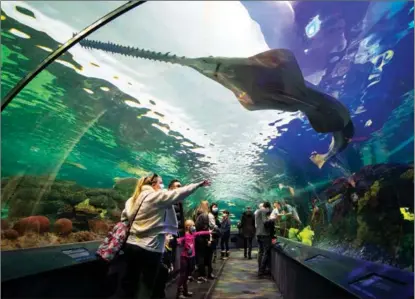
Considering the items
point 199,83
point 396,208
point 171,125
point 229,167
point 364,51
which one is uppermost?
point 364,51

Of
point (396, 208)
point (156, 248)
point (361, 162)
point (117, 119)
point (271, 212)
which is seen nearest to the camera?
point (156, 248)

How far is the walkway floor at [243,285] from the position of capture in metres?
4.07

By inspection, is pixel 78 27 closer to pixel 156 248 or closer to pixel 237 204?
pixel 156 248

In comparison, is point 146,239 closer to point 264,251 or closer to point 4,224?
point 4,224

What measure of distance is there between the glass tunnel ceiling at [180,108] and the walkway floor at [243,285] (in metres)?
1.31

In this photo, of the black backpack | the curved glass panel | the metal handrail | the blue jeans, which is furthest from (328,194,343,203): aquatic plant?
the curved glass panel

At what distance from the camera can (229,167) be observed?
5.08 m

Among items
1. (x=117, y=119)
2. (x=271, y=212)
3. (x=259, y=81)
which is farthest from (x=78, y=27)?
(x=271, y=212)

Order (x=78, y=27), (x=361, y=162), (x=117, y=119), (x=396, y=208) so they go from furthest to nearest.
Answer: (x=117, y=119)
(x=361, y=162)
(x=78, y=27)
(x=396, y=208)

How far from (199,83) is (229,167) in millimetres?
1607

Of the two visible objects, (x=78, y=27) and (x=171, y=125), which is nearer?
(x=78, y=27)

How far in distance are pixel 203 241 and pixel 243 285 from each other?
919 mm

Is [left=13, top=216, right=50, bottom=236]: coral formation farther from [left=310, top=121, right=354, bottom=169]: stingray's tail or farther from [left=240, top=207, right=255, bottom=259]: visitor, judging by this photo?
[left=310, top=121, right=354, bottom=169]: stingray's tail

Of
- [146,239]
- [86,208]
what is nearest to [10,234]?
[86,208]
